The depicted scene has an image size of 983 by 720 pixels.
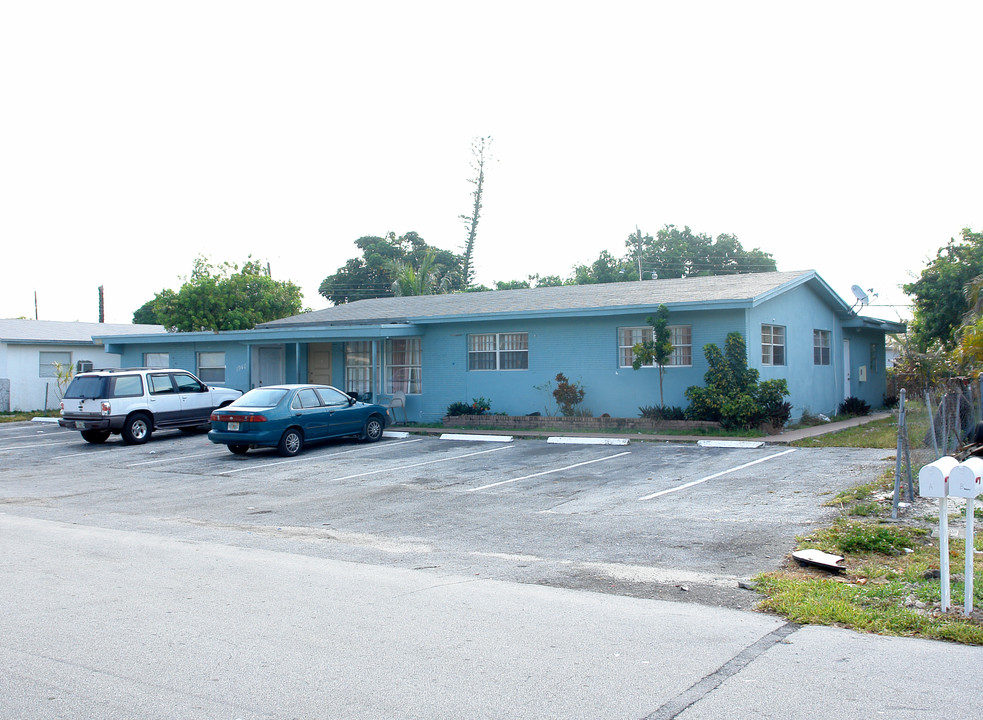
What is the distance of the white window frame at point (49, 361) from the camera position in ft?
110

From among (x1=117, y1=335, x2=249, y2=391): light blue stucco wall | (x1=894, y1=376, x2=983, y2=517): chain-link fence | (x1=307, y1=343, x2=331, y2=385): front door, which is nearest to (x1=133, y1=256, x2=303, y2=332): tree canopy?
(x1=117, y1=335, x2=249, y2=391): light blue stucco wall

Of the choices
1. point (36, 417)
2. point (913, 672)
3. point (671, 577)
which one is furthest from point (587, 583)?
point (36, 417)

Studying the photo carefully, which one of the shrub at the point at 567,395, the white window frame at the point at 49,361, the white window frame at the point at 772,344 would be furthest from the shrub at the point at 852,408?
the white window frame at the point at 49,361

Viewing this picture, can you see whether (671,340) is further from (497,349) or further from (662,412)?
(497,349)

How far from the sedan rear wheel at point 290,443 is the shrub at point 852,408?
1607cm

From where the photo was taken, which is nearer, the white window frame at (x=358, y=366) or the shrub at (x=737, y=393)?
the shrub at (x=737, y=393)

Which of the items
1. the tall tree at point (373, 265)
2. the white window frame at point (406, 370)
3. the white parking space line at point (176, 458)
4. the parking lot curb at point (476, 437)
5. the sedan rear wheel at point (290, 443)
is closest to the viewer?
the sedan rear wheel at point (290, 443)

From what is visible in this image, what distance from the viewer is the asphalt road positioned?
4.73 meters

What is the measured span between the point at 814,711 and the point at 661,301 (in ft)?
52.2

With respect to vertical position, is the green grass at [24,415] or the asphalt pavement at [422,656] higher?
the green grass at [24,415]

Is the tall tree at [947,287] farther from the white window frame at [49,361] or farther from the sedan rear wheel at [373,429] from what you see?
the white window frame at [49,361]

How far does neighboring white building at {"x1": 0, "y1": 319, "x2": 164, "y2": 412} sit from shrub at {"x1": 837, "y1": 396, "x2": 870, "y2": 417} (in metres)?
27.1

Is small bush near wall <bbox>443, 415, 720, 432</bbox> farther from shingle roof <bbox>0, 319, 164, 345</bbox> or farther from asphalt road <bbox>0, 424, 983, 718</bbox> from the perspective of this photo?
shingle roof <bbox>0, 319, 164, 345</bbox>

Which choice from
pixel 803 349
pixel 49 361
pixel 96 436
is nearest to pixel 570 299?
pixel 803 349
